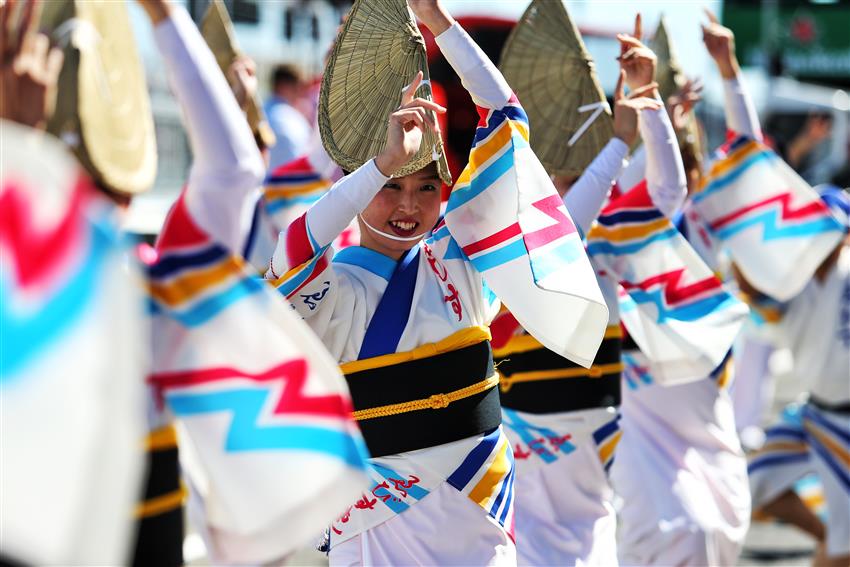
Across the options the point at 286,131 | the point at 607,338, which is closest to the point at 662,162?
the point at 607,338

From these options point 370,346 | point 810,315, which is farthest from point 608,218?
point 810,315

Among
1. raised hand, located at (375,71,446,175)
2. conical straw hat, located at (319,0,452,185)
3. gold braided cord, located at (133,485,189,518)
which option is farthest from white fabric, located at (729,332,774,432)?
gold braided cord, located at (133,485,189,518)

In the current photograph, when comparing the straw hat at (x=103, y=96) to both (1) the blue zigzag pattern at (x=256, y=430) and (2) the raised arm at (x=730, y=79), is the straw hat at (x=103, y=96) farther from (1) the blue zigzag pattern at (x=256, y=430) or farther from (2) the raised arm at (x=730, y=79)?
(2) the raised arm at (x=730, y=79)

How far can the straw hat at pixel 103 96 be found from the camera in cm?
214

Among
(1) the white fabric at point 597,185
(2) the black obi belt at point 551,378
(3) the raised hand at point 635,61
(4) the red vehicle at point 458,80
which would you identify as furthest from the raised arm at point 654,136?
(4) the red vehicle at point 458,80

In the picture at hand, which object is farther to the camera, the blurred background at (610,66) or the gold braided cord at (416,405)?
the blurred background at (610,66)

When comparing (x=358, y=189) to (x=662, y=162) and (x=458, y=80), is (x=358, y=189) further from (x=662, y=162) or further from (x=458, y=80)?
(x=458, y=80)

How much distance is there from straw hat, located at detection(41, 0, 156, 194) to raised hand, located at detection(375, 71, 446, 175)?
579 mm

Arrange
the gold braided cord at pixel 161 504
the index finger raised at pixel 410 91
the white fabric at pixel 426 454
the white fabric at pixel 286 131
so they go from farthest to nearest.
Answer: the white fabric at pixel 286 131 < the white fabric at pixel 426 454 < the index finger raised at pixel 410 91 < the gold braided cord at pixel 161 504

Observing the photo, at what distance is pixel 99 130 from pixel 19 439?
66 centimetres

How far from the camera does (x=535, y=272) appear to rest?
10.1 feet

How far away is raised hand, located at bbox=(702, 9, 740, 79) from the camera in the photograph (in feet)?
15.1

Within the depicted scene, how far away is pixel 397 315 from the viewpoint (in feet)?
9.95

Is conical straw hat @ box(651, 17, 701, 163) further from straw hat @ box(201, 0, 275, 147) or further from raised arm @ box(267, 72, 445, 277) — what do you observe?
raised arm @ box(267, 72, 445, 277)
